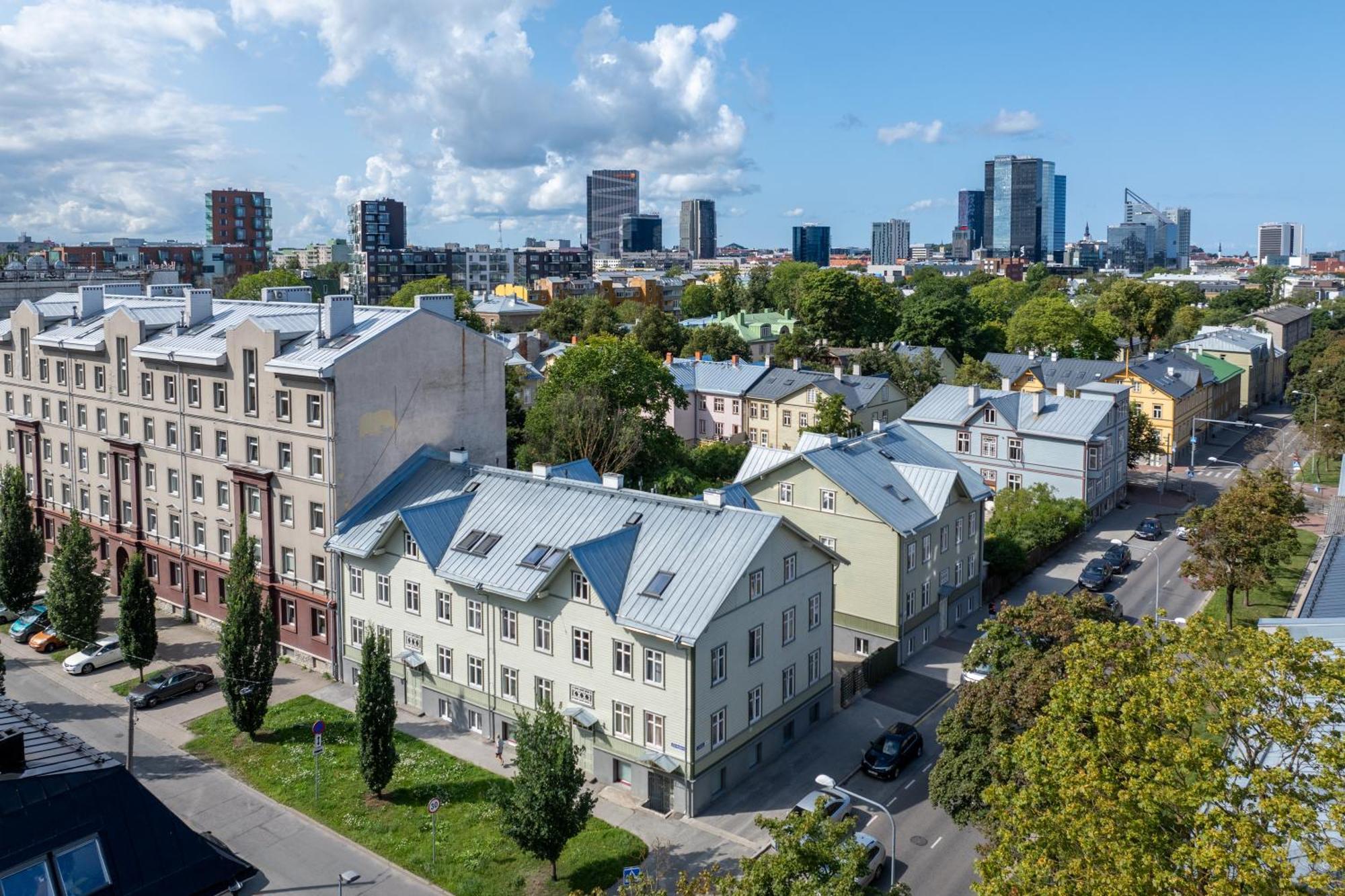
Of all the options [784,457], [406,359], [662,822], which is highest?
[406,359]

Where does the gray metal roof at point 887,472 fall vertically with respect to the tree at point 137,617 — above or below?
above

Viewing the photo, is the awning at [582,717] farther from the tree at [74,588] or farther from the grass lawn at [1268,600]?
the grass lawn at [1268,600]

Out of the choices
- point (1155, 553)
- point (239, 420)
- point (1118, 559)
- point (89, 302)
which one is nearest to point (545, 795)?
point (239, 420)

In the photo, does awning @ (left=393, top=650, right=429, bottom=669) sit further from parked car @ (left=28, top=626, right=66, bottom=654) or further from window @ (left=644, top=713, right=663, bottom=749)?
parked car @ (left=28, top=626, right=66, bottom=654)

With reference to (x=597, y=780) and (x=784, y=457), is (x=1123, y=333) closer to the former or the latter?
(x=784, y=457)

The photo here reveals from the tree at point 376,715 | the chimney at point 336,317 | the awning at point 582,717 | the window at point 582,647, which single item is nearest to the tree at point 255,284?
the chimney at point 336,317

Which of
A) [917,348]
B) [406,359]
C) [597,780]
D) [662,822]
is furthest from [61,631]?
[917,348]
